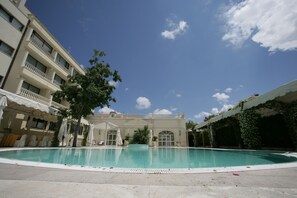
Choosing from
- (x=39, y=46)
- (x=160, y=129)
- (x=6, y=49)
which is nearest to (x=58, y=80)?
(x=39, y=46)

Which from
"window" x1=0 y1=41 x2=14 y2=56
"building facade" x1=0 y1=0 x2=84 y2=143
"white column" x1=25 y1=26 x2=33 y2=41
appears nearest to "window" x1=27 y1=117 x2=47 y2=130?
"building facade" x1=0 y1=0 x2=84 y2=143

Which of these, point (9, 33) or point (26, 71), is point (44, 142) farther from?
point (9, 33)

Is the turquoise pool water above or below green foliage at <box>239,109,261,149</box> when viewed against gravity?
below

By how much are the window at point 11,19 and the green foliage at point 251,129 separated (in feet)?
77.1

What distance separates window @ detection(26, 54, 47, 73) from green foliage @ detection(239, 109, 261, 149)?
74.8 feet

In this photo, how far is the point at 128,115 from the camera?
3070 cm

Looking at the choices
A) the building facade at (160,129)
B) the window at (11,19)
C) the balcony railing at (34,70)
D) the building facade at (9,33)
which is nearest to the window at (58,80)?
the balcony railing at (34,70)

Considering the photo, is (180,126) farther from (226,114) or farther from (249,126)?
(249,126)

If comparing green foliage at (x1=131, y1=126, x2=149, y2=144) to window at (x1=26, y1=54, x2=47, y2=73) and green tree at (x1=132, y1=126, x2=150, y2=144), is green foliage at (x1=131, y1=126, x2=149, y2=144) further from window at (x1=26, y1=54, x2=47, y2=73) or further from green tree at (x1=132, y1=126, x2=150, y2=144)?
window at (x1=26, y1=54, x2=47, y2=73)

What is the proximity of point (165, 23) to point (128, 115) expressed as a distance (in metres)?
19.9

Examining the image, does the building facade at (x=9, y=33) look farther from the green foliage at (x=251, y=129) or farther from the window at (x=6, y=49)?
the green foliage at (x=251, y=129)

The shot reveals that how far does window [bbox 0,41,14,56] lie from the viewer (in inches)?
549

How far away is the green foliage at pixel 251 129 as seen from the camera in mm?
11961

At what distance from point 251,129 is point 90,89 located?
48.7 ft
